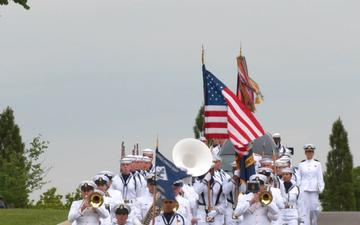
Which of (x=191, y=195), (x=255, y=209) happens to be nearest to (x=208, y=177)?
(x=191, y=195)

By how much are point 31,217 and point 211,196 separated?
639 cm

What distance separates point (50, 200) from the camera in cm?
4600

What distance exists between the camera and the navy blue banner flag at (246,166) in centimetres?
2886

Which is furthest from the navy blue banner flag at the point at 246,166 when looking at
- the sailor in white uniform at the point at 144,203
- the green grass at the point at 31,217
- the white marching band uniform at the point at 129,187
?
the green grass at the point at 31,217

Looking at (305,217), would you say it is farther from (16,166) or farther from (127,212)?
(16,166)

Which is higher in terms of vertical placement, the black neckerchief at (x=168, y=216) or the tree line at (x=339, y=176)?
the tree line at (x=339, y=176)

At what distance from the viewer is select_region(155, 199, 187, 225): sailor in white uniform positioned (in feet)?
80.5

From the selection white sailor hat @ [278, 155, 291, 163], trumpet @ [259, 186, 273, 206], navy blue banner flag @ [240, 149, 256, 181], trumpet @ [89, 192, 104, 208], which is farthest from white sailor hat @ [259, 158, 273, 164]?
trumpet @ [89, 192, 104, 208]

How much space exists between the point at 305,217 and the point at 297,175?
983 mm

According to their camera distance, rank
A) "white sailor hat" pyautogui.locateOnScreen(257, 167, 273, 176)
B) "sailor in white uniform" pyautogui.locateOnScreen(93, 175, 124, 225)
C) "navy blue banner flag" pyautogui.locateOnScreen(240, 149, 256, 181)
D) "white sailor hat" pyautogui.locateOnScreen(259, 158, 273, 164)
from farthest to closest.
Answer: "white sailor hat" pyautogui.locateOnScreen(259, 158, 273, 164), "white sailor hat" pyautogui.locateOnScreen(257, 167, 273, 176), "navy blue banner flag" pyautogui.locateOnScreen(240, 149, 256, 181), "sailor in white uniform" pyautogui.locateOnScreen(93, 175, 124, 225)

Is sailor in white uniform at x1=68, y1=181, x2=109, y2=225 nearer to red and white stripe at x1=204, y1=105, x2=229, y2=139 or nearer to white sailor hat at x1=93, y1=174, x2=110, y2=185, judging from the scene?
white sailor hat at x1=93, y1=174, x2=110, y2=185

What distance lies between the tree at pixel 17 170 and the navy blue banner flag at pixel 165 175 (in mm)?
20895

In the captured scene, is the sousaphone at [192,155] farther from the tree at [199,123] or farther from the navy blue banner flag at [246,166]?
the tree at [199,123]

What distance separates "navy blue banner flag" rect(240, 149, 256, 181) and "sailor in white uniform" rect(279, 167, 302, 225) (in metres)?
2.33
